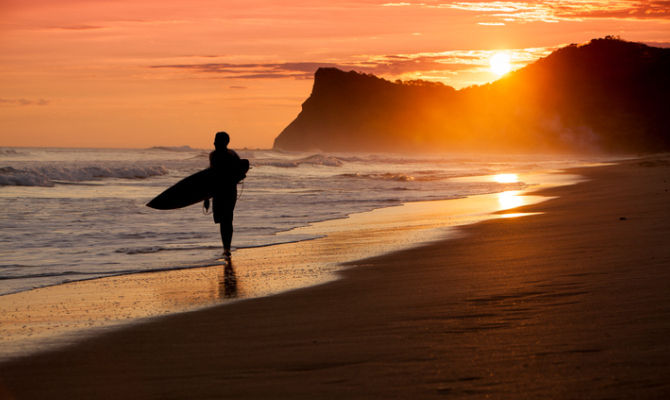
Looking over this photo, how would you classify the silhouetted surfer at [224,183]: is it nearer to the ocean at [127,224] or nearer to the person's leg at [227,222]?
the person's leg at [227,222]

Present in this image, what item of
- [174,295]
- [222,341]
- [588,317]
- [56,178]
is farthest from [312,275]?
[56,178]

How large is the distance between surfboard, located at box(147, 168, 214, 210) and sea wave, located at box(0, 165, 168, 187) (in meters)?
15.2

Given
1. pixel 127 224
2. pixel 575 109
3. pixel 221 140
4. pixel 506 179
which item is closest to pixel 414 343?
pixel 221 140

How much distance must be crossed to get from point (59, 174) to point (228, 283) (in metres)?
23.6

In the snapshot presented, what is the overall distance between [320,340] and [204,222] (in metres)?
9.25

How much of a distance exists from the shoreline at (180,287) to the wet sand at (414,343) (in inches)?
14.1

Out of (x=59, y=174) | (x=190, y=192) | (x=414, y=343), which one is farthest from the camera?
(x=59, y=174)

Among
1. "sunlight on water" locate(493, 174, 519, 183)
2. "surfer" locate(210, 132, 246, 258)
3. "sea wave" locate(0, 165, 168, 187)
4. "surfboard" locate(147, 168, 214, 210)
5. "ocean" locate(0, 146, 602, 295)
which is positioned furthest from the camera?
"sunlight on water" locate(493, 174, 519, 183)

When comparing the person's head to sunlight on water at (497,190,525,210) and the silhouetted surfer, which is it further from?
sunlight on water at (497,190,525,210)

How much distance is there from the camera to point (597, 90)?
593 feet

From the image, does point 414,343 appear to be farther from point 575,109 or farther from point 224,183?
point 575,109

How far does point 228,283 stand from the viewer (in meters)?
7.11

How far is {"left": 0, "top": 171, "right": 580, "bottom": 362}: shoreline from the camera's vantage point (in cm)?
523

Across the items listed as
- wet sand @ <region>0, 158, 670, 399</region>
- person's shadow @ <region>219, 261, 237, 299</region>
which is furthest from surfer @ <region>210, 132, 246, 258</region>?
wet sand @ <region>0, 158, 670, 399</region>
